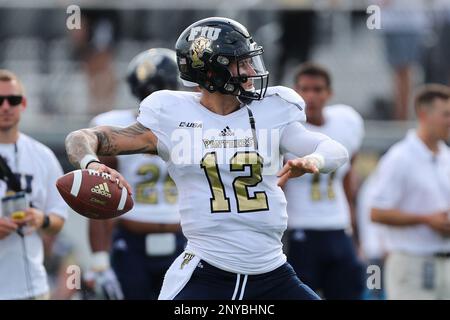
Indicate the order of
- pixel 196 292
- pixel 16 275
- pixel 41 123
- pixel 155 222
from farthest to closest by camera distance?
pixel 41 123 → pixel 155 222 → pixel 16 275 → pixel 196 292

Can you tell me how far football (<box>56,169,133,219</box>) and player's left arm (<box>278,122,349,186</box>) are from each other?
72 cm

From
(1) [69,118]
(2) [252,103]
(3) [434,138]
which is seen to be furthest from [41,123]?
(2) [252,103]

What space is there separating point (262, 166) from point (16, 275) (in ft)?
6.38

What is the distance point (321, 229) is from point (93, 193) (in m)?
3.44

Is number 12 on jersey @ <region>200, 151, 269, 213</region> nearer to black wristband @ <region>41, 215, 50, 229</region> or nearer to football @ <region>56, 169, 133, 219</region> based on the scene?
football @ <region>56, 169, 133, 219</region>

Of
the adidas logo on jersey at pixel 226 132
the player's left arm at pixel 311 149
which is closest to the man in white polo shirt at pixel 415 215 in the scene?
the player's left arm at pixel 311 149

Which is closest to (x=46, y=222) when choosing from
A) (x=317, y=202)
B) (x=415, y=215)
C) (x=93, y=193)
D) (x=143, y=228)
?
(x=143, y=228)

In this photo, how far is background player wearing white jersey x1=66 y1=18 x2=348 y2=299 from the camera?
17.3ft

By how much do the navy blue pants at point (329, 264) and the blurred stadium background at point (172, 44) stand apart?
3.11m

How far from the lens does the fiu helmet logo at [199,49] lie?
550cm

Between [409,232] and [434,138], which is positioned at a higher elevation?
[434,138]

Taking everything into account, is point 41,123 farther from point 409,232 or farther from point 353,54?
point 409,232

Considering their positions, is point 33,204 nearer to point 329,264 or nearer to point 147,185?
point 147,185

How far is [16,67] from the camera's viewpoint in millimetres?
11734
